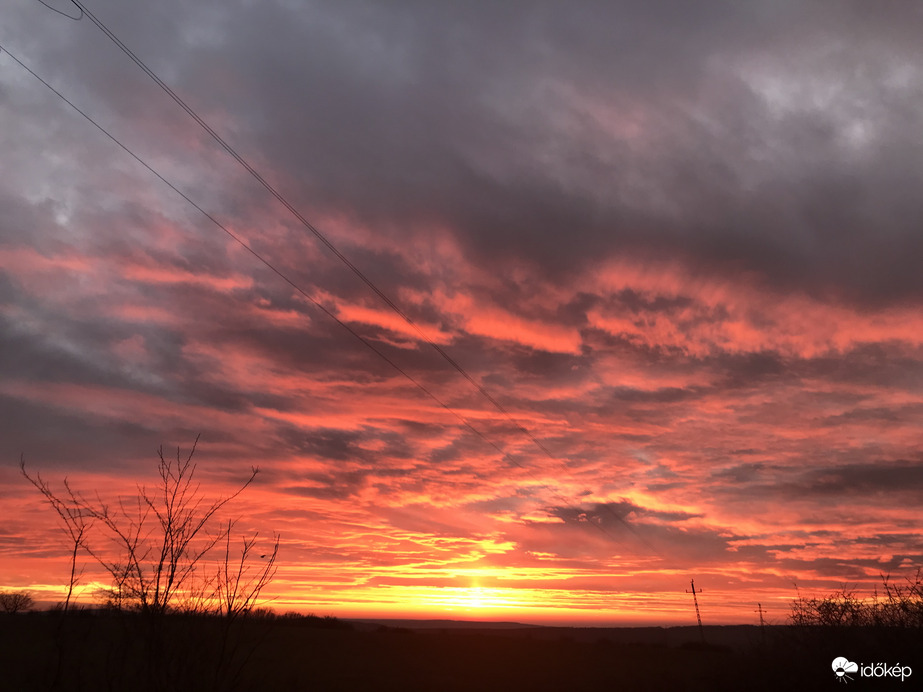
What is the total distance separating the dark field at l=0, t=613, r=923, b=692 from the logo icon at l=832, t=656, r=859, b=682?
0.98 ft

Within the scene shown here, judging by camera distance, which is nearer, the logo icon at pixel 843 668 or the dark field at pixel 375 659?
the dark field at pixel 375 659

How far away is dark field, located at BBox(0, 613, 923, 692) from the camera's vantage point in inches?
240

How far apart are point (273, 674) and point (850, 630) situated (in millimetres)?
41255

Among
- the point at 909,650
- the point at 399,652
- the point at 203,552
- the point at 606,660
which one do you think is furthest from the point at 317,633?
the point at 203,552

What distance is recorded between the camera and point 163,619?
613cm

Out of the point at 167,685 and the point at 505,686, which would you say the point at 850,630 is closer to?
the point at 167,685

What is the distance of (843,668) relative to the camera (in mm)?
22609

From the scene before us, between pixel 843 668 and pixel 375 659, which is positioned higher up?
pixel 843 668

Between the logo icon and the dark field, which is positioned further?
the logo icon

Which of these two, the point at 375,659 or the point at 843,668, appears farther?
the point at 375,659

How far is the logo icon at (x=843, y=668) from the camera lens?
22.1 metres

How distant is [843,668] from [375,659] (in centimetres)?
5514

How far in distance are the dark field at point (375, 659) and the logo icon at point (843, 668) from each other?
11.8 inches

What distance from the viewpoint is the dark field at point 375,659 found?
6102 mm
